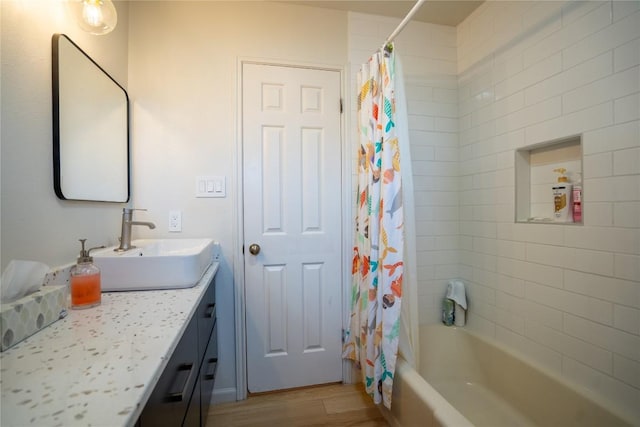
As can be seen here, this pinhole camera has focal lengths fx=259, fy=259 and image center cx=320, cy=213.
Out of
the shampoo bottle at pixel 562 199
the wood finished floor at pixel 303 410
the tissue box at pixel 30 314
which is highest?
the shampoo bottle at pixel 562 199

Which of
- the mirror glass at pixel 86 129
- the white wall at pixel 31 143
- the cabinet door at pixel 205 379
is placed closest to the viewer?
the white wall at pixel 31 143

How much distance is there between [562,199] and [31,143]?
2.14m

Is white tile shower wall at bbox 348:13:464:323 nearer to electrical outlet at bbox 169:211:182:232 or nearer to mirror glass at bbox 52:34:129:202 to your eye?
electrical outlet at bbox 169:211:182:232

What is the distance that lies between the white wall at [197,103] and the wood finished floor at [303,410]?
0.13 metres

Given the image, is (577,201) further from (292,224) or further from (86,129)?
(86,129)

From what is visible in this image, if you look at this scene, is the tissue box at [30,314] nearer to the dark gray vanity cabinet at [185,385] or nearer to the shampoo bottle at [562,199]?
the dark gray vanity cabinet at [185,385]

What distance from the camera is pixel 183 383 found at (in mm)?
738

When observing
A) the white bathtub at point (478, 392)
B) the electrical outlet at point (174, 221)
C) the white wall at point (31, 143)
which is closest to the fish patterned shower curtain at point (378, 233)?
the white bathtub at point (478, 392)

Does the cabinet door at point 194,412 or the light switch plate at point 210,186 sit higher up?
the light switch plate at point 210,186

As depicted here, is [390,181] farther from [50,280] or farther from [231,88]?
[50,280]

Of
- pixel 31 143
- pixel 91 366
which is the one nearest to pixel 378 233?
pixel 91 366

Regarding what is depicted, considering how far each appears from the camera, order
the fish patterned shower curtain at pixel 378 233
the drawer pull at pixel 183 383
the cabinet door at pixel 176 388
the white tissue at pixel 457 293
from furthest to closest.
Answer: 1. the white tissue at pixel 457 293
2. the fish patterned shower curtain at pixel 378 233
3. the drawer pull at pixel 183 383
4. the cabinet door at pixel 176 388

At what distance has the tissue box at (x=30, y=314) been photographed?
59 centimetres

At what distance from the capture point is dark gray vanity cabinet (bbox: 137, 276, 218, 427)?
0.56 meters
